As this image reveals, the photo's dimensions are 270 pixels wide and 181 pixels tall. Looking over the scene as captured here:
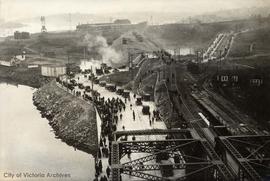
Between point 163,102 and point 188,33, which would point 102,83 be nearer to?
point 163,102

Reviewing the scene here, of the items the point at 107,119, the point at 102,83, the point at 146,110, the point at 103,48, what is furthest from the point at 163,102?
the point at 103,48

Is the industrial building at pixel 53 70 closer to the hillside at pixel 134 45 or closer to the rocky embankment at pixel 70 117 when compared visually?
the hillside at pixel 134 45

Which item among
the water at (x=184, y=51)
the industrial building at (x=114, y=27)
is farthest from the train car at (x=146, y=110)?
the industrial building at (x=114, y=27)

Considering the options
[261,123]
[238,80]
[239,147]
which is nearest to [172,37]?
[238,80]

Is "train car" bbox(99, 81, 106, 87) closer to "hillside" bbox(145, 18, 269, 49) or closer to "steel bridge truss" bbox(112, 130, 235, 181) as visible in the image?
"steel bridge truss" bbox(112, 130, 235, 181)

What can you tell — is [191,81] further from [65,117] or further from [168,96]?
[65,117]

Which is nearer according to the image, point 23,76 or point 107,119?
point 107,119
